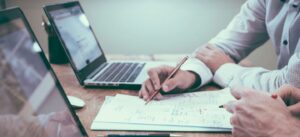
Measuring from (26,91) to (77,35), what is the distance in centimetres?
73

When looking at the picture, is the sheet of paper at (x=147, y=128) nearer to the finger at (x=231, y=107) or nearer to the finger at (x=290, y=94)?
the finger at (x=231, y=107)

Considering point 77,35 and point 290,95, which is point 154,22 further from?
point 290,95

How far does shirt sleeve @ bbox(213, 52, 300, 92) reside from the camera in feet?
3.40

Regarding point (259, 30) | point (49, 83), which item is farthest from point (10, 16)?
point (259, 30)

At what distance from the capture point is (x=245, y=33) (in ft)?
5.02

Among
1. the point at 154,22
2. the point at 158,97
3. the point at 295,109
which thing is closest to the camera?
the point at 295,109

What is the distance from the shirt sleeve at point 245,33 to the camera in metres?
1.51

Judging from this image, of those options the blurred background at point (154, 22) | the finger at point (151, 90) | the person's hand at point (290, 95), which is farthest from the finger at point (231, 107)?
the blurred background at point (154, 22)

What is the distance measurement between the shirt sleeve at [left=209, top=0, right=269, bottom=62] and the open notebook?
492mm

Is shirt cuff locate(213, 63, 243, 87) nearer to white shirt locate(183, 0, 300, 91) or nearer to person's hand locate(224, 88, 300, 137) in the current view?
white shirt locate(183, 0, 300, 91)

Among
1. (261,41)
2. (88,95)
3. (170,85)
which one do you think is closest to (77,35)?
(88,95)

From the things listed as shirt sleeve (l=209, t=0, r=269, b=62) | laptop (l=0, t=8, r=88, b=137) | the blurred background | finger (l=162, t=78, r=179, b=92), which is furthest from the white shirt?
the blurred background

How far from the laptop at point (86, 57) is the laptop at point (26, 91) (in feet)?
1.45

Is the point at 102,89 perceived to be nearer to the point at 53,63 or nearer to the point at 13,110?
the point at 53,63
